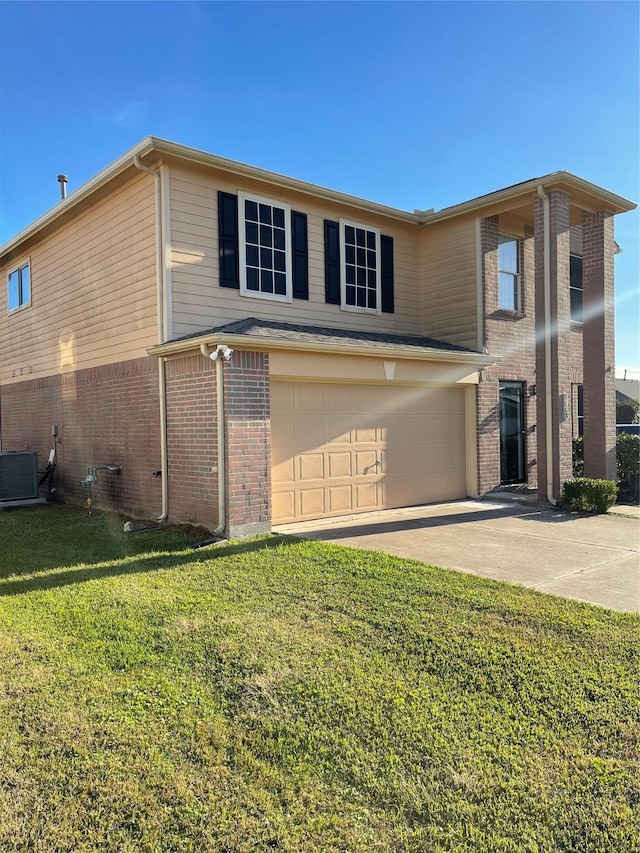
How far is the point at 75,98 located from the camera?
424 inches

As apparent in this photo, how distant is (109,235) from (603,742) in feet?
34.7

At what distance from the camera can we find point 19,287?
14.4 metres

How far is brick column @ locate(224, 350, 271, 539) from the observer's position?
7.77m

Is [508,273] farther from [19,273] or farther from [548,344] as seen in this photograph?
[19,273]

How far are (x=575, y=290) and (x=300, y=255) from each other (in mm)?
7464

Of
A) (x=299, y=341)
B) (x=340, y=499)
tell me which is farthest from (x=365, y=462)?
(x=299, y=341)

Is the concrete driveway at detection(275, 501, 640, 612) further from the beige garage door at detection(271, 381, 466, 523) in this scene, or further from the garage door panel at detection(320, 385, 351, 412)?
the garage door panel at detection(320, 385, 351, 412)

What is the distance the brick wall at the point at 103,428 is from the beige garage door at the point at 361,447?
7.09ft

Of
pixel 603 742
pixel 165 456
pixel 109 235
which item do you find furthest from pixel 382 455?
pixel 603 742

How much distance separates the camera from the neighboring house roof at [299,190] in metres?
8.78

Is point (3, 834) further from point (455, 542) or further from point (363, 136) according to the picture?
point (363, 136)

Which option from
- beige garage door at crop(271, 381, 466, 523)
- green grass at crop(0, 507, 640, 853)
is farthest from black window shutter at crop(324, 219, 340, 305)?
green grass at crop(0, 507, 640, 853)

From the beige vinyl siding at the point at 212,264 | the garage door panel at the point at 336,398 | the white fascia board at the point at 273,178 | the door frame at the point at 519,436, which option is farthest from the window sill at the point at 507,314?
the garage door panel at the point at 336,398

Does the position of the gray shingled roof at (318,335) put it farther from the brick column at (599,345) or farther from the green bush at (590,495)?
the green bush at (590,495)
